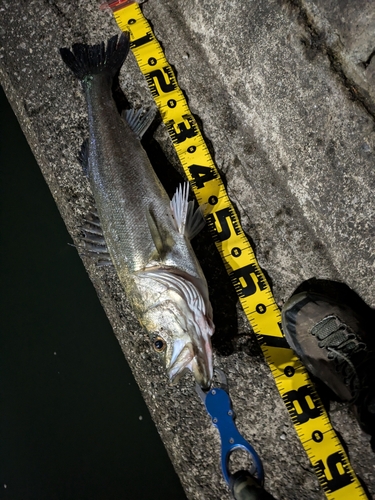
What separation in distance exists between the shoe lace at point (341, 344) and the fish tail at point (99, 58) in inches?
87.5

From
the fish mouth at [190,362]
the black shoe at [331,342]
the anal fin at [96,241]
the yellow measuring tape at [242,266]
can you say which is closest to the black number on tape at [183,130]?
the yellow measuring tape at [242,266]

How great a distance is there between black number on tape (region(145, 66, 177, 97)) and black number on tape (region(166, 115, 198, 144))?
25 cm


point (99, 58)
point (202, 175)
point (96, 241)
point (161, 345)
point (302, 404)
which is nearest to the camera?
point (161, 345)

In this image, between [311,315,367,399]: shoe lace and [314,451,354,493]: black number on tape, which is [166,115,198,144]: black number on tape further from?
[314,451,354,493]: black number on tape

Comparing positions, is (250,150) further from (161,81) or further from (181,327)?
(181,327)

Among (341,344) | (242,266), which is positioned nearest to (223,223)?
(242,266)

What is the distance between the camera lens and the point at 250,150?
2.71 metres

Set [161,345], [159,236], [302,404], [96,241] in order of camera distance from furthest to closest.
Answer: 1. [96,241]
2. [302,404]
3. [159,236]
4. [161,345]

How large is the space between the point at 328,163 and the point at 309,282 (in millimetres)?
780

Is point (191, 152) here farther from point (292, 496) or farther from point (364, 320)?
point (292, 496)

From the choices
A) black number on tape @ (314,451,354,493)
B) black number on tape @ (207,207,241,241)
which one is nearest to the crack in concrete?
black number on tape @ (207,207,241,241)

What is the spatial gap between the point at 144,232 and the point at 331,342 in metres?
1.35

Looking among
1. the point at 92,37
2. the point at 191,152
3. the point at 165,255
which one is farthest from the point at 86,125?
the point at 165,255

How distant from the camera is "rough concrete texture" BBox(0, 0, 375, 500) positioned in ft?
7.27
